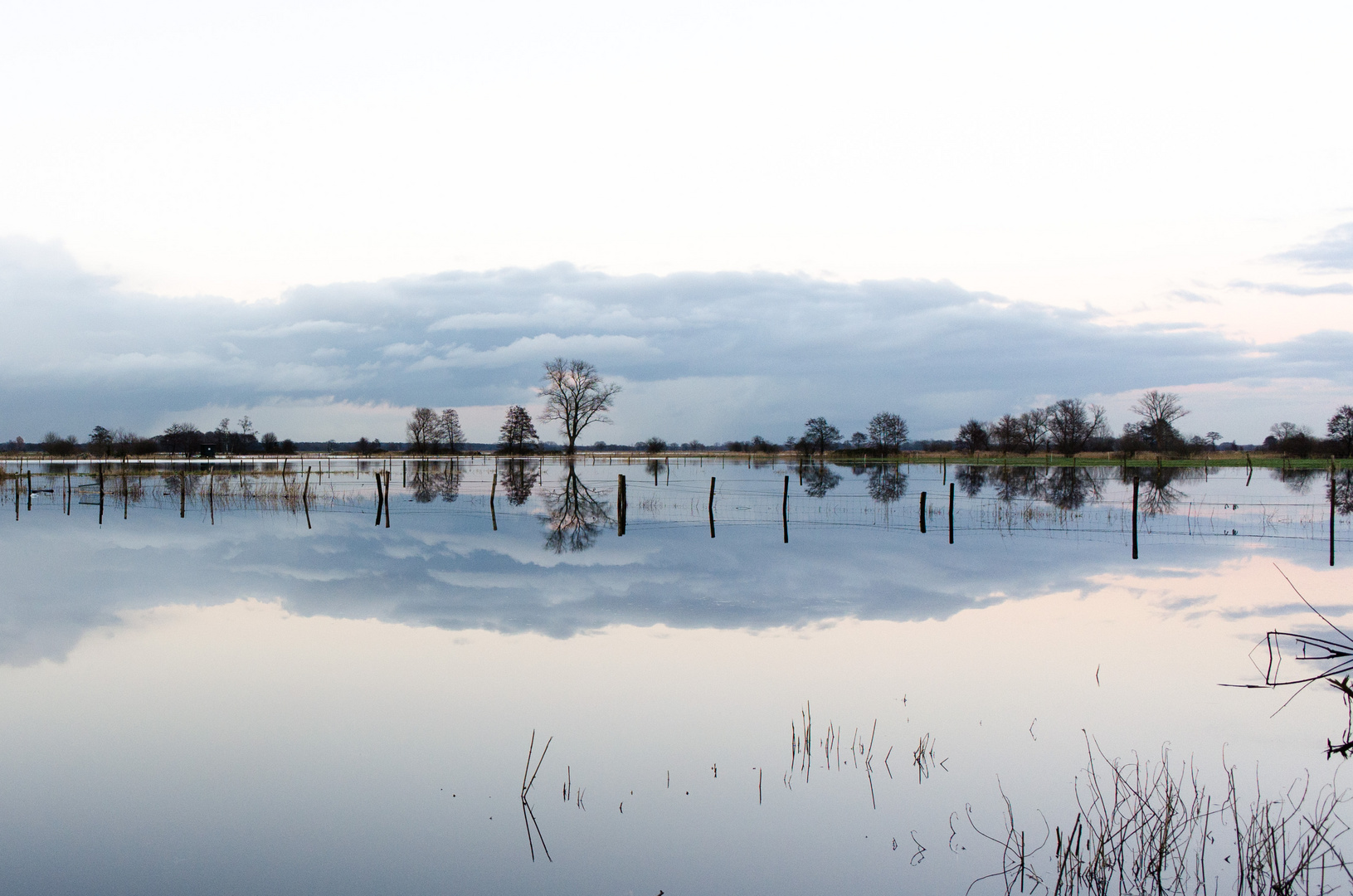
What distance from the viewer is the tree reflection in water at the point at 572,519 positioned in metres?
26.8

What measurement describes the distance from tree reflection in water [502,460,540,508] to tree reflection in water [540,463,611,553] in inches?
48.1

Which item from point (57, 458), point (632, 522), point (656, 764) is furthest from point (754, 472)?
point (57, 458)

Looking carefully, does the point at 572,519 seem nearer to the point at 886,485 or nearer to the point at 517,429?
the point at 886,485

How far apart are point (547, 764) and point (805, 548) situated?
1749 centimetres

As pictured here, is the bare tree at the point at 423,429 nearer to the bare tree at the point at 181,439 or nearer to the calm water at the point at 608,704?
the bare tree at the point at 181,439

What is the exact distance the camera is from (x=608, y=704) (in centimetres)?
1061

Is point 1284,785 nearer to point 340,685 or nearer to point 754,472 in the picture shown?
point 340,685

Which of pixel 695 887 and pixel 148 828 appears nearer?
pixel 695 887

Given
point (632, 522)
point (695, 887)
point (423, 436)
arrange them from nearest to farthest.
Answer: point (695, 887), point (632, 522), point (423, 436)

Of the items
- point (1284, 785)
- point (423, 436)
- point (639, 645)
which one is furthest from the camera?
point (423, 436)

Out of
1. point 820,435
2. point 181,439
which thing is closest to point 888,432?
point 820,435

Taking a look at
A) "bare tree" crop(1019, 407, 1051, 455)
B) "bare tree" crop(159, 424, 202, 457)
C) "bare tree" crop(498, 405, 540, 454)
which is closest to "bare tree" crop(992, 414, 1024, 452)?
"bare tree" crop(1019, 407, 1051, 455)

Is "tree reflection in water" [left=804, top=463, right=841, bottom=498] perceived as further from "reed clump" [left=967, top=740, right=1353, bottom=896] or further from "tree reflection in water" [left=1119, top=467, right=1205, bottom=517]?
"reed clump" [left=967, top=740, right=1353, bottom=896]

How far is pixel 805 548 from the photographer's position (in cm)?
2530
